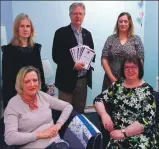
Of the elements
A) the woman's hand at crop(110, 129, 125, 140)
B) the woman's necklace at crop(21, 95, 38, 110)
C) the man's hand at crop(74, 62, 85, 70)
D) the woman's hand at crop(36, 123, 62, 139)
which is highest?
the man's hand at crop(74, 62, 85, 70)

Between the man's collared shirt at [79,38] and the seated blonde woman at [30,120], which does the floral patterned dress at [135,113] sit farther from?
the man's collared shirt at [79,38]

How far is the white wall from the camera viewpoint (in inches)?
154

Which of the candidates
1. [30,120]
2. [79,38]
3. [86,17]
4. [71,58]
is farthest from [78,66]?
[86,17]

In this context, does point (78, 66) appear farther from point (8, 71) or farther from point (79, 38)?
point (8, 71)

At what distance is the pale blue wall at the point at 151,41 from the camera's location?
4551mm

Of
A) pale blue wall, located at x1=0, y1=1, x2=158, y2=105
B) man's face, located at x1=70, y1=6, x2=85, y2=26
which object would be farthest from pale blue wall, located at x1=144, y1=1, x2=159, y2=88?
man's face, located at x1=70, y1=6, x2=85, y2=26

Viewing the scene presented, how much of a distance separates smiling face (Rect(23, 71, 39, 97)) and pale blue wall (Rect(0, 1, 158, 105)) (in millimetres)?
1941

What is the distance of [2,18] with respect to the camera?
12.1 feet

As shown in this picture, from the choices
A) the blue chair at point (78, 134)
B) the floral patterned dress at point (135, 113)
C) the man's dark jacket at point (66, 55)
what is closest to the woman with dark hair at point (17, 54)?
the man's dark jacket at point (66, 55)

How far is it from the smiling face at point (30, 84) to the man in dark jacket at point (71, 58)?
817 millimetres

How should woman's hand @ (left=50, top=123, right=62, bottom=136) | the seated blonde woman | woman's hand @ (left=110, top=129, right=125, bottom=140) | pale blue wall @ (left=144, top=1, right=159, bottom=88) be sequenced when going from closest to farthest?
the seated blonde woman, woman's hand @ (left=50, top=123, right=62, bottom=136), woman's hand @ (left=110, top=129, right=125, bottom=140), pale blue wall @ (left=144, top=1, right=159, bottom=88)

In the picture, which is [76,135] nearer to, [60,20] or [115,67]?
[115,67]

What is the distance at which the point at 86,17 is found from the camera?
13.6 feet

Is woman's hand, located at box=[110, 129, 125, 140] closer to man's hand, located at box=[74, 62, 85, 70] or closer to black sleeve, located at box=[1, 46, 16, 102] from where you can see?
man's hand, located at box=[74, 62, 85, 70]
